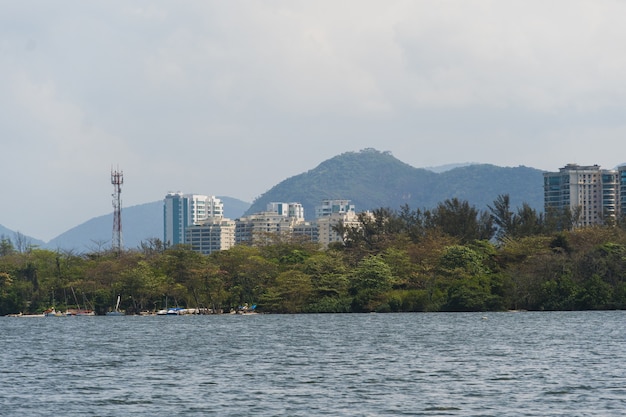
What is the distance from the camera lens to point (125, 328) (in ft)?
234

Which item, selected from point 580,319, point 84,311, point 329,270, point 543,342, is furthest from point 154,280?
point 543,342

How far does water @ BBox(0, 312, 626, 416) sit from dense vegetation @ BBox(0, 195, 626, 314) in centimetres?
1519

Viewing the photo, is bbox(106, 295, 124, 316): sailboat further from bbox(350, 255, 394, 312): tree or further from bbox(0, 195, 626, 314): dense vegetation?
bbox(350, 255, 394, 312): tree

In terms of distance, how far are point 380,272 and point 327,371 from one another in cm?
4781

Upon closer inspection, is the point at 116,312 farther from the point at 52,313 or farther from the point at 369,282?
the point at 369,282

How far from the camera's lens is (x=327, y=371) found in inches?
1484

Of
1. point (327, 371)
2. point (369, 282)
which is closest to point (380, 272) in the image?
point (369, 282)

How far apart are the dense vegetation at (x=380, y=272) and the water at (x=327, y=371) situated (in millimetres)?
15190

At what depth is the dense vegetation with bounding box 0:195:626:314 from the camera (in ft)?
265

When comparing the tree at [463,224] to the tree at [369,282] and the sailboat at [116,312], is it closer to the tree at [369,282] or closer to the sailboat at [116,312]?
the tree at [369,282]

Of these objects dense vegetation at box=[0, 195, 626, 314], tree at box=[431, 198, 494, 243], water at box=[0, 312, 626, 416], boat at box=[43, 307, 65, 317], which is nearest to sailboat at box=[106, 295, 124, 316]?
dense vegetation at box=[0, 195, 626, 314]

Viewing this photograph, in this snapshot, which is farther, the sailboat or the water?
the sailboat

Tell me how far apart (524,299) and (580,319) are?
47.2 feet

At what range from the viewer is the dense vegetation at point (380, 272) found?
80.8 metres
